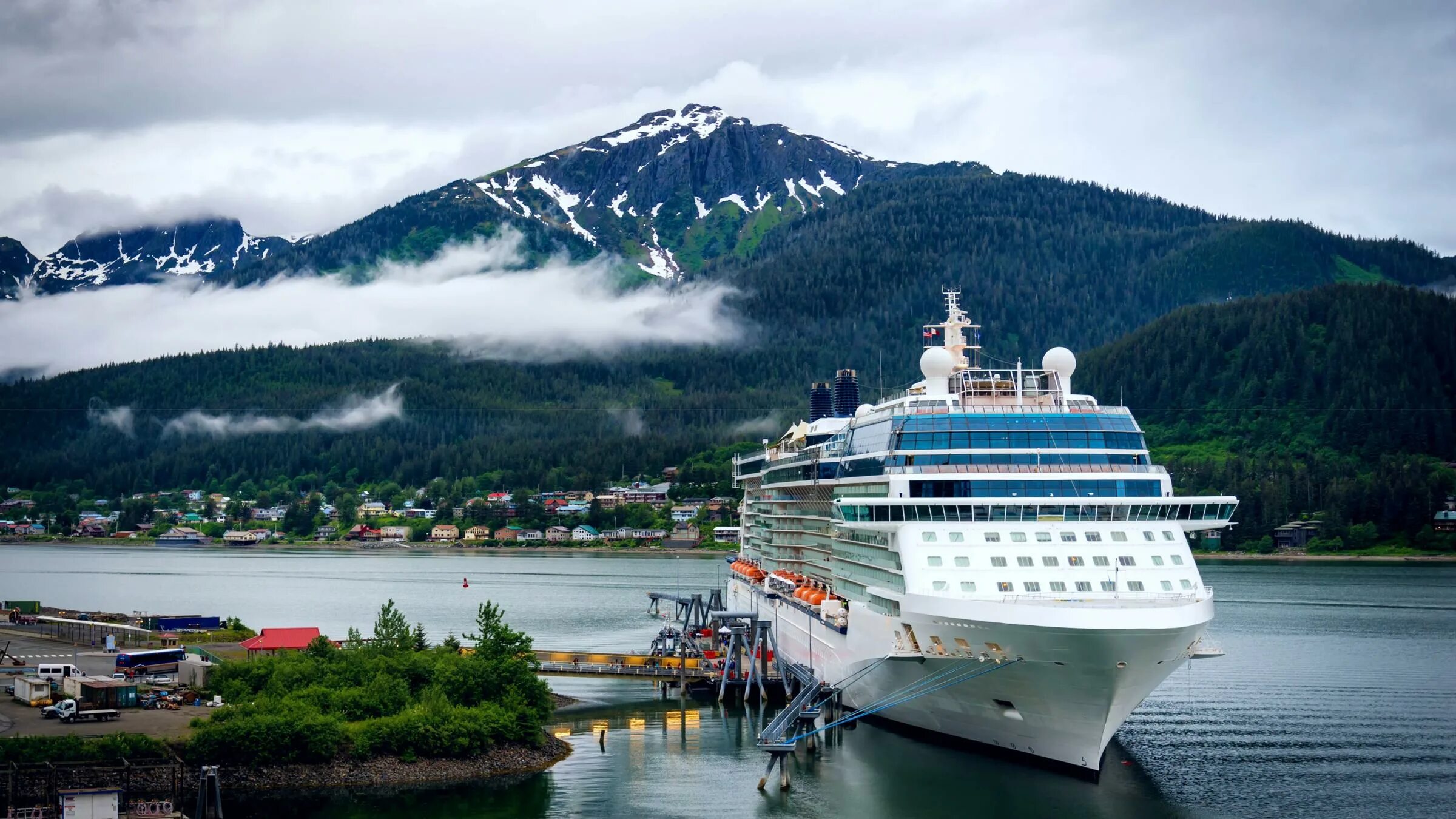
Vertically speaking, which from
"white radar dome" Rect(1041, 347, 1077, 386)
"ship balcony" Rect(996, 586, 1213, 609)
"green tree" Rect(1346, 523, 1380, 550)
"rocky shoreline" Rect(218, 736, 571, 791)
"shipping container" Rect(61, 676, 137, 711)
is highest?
"white radar dome" Rect(1041, 347, 1077, 386)

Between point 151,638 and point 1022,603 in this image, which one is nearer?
point 1022,603

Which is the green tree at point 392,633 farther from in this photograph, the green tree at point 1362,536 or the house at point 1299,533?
the green tree at point 1362,536

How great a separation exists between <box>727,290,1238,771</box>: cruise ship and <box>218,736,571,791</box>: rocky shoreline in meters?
12.5

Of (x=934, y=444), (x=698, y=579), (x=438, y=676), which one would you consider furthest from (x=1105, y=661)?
(x=698, y=579)

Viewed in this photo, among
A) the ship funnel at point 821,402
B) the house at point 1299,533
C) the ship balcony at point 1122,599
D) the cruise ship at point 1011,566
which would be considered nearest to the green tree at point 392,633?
the cruise ship at point 1011,566

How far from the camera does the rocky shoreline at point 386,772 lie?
4362cm

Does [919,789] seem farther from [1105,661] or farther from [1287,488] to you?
[1287,488]

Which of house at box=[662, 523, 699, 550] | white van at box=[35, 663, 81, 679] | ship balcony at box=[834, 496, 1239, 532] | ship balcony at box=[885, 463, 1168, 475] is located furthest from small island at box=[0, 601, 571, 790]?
house at box=[662, 523, 699, 550]

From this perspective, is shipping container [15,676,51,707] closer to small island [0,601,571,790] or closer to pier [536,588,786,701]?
small island [0,601,571,790]

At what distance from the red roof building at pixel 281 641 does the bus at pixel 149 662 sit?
123 inches

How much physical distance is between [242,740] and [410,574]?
11318 centimetres

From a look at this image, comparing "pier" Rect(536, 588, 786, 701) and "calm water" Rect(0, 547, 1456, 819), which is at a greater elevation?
"pier" Rect(536, 588, 786, 701)

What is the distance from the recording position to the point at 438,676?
170 feet

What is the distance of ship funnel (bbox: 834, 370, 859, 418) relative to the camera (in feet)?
314
